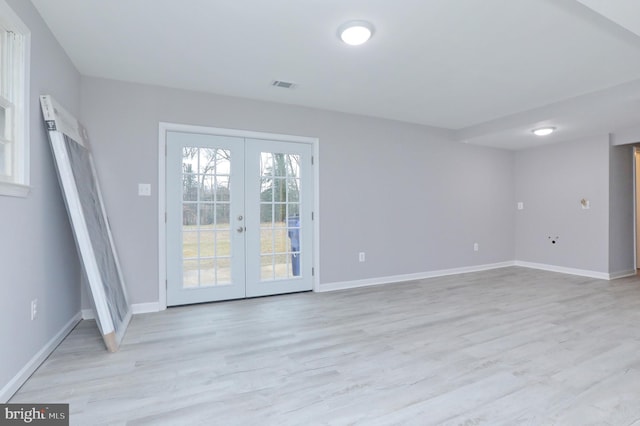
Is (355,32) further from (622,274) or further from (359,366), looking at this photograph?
(622,274)

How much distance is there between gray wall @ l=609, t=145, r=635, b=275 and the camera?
4992 millimetres

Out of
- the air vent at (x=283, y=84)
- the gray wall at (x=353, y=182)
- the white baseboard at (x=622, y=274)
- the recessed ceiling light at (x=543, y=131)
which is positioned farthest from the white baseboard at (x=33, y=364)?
the white baseboard at (x=622, y=274)

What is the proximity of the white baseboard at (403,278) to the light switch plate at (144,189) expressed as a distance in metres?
2.33

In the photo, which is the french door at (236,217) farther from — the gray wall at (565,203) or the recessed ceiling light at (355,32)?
the gray wall at (565,203)

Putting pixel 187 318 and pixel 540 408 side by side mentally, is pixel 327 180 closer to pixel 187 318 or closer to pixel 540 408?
pixel 187 318

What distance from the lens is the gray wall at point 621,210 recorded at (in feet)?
16.4

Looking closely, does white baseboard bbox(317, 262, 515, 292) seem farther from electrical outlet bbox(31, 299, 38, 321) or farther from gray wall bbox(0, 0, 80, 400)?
electrical outlet bbox(31, 299, 38, 321)

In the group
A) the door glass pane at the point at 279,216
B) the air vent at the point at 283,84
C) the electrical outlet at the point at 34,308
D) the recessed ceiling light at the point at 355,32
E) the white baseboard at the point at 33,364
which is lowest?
the white baseboard at the point at 33,364

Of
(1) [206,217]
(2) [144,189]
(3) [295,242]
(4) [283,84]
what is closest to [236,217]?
(1) [206,217]

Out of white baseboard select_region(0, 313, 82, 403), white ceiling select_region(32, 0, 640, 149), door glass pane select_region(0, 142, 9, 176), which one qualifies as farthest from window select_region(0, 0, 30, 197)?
white baseboard select_region(0, 313, 82, 403)

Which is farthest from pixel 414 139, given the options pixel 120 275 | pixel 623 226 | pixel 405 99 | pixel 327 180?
pixel 120 275

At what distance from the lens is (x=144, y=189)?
11.2 ft

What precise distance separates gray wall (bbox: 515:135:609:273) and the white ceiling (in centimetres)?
113

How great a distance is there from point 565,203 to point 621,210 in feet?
2.38
